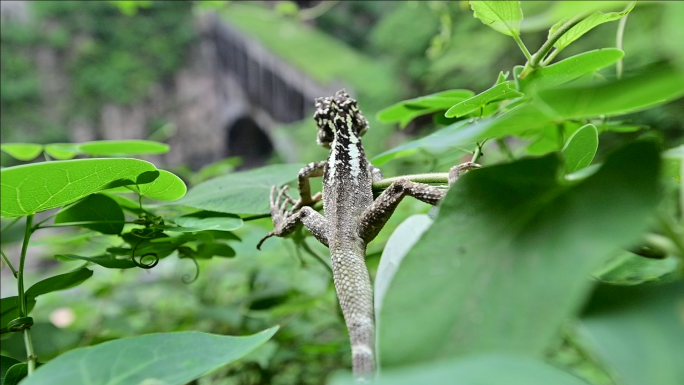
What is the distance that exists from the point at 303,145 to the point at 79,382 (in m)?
4.29

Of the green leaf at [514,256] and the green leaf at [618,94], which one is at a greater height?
the green leaf at [618,94]

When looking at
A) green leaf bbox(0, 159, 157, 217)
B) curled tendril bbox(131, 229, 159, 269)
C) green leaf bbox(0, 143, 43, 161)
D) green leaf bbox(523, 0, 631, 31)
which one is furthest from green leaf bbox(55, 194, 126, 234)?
green leaf bbox(523, 0, 631, 31)

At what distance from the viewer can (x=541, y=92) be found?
0.30 meters

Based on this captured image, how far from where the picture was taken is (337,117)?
938 millimetres

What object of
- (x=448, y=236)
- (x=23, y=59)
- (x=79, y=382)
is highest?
(x=23, y=59)

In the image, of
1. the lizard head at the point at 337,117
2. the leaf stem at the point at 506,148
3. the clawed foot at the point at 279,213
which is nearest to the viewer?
the leaf stem at the point at 506,148

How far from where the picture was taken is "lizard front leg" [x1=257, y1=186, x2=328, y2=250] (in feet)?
2.39

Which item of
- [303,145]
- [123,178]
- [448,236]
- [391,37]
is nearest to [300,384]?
[123,178]

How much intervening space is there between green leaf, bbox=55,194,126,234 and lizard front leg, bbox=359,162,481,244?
1.18ft

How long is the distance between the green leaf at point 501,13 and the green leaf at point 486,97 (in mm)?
66

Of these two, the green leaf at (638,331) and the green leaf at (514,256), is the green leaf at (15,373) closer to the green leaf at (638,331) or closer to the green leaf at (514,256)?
the green leaf at (514,256)

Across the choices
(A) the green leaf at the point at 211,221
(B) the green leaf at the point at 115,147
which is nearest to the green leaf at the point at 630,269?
(A) the green leaf at the point at 211,221

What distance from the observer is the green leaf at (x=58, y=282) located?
587 mm

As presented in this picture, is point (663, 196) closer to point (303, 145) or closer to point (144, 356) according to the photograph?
point (144, 356)
